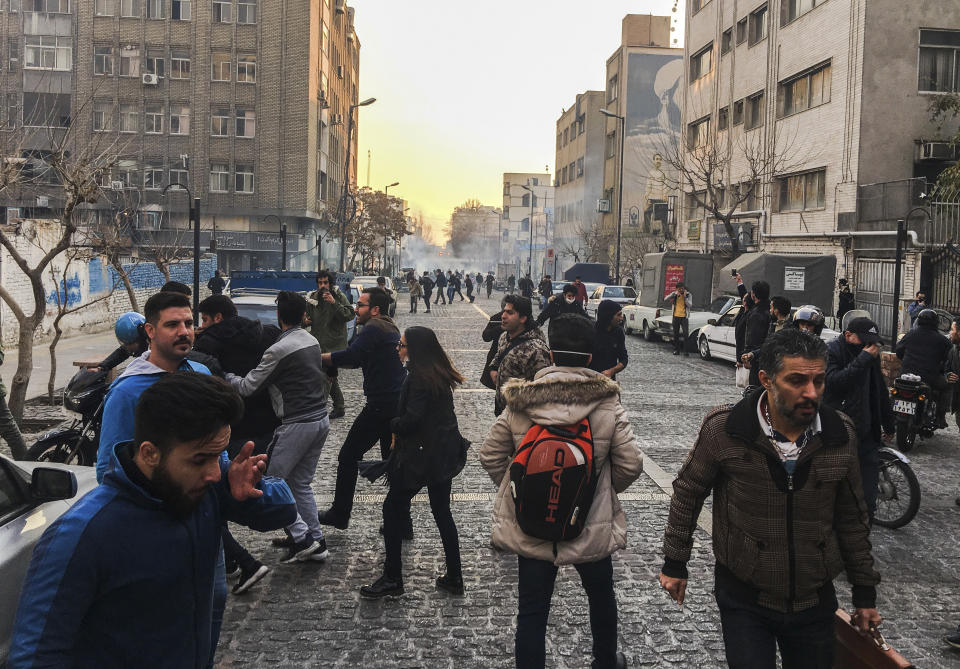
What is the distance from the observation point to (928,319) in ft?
32.5

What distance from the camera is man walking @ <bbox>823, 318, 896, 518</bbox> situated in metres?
6.40

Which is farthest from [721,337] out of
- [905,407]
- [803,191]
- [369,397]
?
[369,397]

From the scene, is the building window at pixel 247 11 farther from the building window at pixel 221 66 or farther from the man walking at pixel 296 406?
the man walking at pixel 296 406

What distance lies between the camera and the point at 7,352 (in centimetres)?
1923

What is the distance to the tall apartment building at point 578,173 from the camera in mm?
72625

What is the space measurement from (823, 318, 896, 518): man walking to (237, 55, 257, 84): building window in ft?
156

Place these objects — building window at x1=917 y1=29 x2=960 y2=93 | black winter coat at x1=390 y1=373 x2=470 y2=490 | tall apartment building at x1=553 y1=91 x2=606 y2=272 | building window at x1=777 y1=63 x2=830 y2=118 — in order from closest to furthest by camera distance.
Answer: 1. black winter coat at x1=390 y1=373 x2=470 y2=490
2. building window at x1=917 y1=29 x2=960 y2=93
3. building window at x1=777 y1=63 x2=830 y2=118
4. tall apartment building at x1=553 y1=91 x2=606 y2=272

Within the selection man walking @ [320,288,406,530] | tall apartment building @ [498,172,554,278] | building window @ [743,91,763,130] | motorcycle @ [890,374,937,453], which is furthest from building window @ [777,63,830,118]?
tall apartment building @ [498,172,554,278]

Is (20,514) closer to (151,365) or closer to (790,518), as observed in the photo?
(151,365)

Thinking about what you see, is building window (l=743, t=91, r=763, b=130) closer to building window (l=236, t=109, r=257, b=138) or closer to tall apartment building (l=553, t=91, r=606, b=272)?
building window (l=236, t=109, r=257, b=138)

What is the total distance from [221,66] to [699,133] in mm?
25743

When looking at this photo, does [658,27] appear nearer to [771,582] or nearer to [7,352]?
[7,352]

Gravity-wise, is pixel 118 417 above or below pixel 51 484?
above

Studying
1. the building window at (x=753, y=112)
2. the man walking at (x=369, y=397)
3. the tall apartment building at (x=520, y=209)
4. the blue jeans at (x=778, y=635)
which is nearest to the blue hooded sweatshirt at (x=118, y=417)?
the blue jeans at (x=778, y=635)
